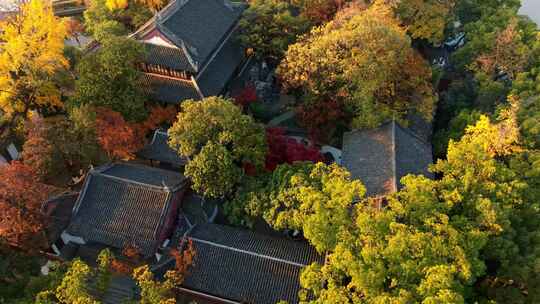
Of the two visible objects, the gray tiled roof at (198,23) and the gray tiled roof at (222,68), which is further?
the gray tiled roof at (222,68)

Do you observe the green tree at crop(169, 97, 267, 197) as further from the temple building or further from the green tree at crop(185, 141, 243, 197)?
the temple building

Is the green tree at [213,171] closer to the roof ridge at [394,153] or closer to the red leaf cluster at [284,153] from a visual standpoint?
the red leaf cluster at [284,153]

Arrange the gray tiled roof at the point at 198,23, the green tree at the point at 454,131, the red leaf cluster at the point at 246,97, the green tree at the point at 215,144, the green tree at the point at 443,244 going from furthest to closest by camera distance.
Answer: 1. the red leaf cluster at the point at 246,97
2. the gray tiled roof at the point at 198,23
3. the green tree at the point at 454,131
4. the green tree at the point at 215,144
5. the green tree at the point at 443,244

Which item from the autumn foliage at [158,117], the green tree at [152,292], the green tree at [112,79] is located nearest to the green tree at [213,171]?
the autumn foliage at [158,117]

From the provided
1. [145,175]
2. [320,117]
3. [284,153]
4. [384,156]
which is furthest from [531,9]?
[145,175]

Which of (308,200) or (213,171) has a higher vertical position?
(308,200)

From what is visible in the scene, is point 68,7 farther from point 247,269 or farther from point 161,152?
point 247,269

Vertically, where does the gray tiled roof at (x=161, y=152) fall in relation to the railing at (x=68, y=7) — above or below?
below
